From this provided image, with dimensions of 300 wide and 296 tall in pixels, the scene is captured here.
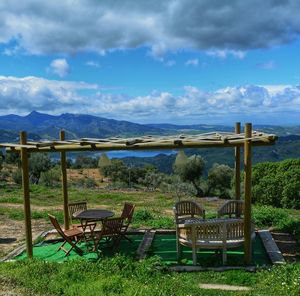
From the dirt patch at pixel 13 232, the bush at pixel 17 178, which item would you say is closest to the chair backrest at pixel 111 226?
the dirt patch at pixel 13 232

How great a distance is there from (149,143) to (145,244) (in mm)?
2520

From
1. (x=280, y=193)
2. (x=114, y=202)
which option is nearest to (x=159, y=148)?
(x=114, y=202)

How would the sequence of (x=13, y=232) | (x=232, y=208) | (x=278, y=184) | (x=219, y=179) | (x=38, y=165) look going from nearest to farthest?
(x=232, y=208) < (x=13, y=232) < (x=278, y=184) < (x=219, y=179) < (x=38, y=165)

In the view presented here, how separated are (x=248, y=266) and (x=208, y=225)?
964mm

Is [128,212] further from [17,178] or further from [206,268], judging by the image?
[17,178]

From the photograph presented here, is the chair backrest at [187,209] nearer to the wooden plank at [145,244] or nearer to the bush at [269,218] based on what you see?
the wooden plank at [145,244]

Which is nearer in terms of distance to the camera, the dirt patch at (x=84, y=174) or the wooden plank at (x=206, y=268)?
the wooden plank at (x=206, y=268)

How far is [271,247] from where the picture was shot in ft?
28.1

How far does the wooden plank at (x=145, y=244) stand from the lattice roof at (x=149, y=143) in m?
2.12

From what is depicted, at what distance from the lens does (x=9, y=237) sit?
1045 cm

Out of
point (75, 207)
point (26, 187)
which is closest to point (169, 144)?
point (26, 187)

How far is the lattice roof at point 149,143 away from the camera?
24.6 feet

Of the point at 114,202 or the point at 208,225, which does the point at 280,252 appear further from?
the point at 114,202

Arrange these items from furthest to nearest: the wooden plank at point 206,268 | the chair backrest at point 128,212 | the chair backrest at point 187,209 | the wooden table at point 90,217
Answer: the chair backrest at point 187,209 → the chair backrest at point 128,212 → the wooden table at point 90,217 → the wooden plank at point 206,268
